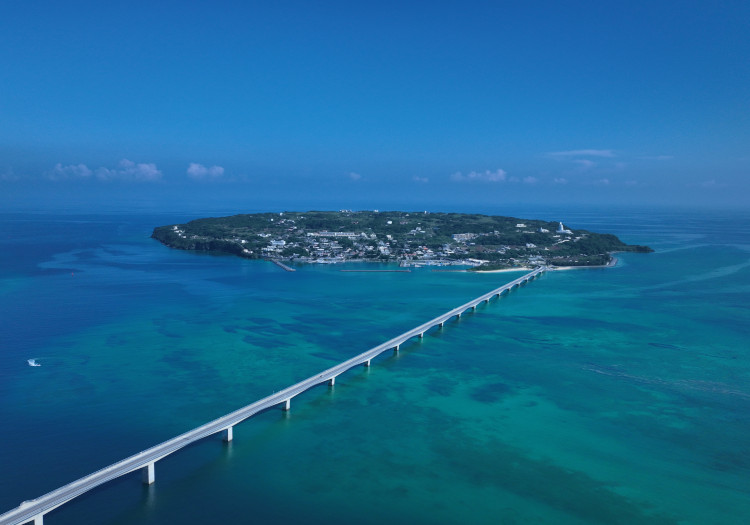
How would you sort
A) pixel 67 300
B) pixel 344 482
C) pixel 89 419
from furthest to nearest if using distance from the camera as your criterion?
1. pixel 67 300
2. pixel 89 419
3. pixel 344 482

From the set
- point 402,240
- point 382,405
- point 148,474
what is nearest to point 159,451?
point 148,474

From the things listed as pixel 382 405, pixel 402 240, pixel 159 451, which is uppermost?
pixel 402 240

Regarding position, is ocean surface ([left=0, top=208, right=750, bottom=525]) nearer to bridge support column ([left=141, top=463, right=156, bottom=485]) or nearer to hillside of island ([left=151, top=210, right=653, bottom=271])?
bridge support column ([left=141, top=463, right=156, bottom=485])

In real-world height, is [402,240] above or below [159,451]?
above

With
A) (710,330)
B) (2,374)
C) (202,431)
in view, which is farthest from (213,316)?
(710,330)

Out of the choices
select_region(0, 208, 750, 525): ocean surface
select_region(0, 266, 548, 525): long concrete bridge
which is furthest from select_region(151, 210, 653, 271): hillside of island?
select_region(0, 266, 548, 525): long concrete bridge

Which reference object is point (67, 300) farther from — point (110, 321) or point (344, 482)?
point (344, 482)

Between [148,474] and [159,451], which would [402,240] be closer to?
[159,451]
